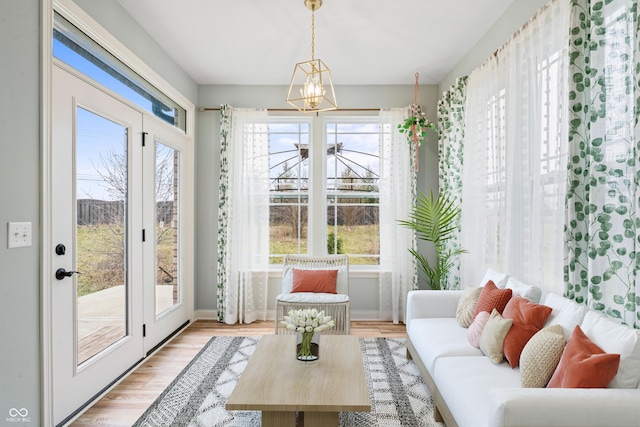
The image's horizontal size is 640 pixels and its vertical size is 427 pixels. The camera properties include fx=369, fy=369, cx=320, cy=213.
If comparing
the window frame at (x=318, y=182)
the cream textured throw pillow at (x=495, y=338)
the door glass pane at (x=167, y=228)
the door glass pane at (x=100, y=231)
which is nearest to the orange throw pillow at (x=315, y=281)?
the window frame at (x=318, y=182)

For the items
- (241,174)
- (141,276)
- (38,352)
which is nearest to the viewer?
(38,352)

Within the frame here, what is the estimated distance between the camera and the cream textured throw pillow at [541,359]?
5.44ft

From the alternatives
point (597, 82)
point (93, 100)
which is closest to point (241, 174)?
point (93, 100)

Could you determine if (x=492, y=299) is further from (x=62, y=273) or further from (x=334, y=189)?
(x=62, y=273)

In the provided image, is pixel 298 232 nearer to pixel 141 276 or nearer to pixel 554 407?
pixel 141 276

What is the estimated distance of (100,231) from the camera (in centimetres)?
260

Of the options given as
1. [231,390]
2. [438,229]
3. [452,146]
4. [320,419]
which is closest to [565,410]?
[320,419]

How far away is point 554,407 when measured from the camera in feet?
4.35

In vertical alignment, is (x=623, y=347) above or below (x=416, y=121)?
below

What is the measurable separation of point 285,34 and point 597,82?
7.77 feet
